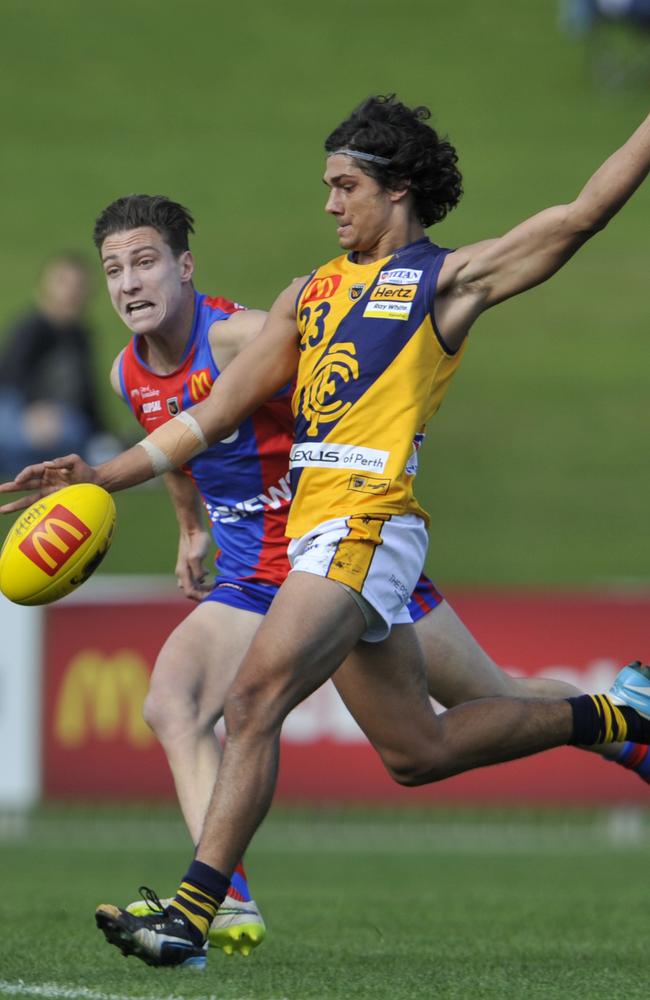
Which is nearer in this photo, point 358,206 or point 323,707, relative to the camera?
point 358,206

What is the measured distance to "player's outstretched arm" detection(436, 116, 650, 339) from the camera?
574 centimetres

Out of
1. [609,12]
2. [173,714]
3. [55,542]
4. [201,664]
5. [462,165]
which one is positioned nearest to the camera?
[55,542]

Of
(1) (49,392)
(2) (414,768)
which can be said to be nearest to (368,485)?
(2) (414,768)

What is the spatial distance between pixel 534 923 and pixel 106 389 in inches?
564

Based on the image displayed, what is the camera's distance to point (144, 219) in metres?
6.77

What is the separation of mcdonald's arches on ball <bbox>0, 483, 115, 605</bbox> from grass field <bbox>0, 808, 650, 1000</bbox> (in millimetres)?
1230

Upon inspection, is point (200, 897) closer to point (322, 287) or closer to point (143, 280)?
point (322, 287)

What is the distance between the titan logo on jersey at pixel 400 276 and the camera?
19.6 feet

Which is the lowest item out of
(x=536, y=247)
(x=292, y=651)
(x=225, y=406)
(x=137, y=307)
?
(x=292, y=651)

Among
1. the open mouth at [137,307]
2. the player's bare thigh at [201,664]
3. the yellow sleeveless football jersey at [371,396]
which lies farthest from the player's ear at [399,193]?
the player's bare thigh at [201,664]

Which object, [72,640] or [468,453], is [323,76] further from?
[72,640]

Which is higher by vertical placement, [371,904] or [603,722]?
[603,722]

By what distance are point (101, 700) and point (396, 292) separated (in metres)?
7.30

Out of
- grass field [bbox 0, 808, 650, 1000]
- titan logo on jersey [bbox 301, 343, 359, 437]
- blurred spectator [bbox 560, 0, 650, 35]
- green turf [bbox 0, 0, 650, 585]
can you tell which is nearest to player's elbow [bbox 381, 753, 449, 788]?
grass field [bbox 0, 808, 650, 1000]
